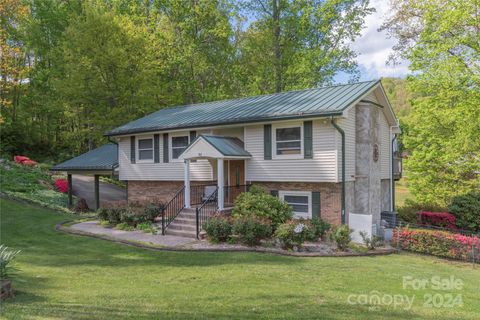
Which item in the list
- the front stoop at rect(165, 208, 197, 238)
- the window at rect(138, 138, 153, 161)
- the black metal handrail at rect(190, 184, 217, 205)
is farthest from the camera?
the window at rect(138, 138, 153, 161)

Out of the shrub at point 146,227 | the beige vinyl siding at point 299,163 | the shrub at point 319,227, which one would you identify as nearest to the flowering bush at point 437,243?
the shrub at point 319,227

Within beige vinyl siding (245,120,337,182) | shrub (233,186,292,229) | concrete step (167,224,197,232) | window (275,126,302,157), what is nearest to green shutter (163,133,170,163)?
concrete step (167,224,197,232)

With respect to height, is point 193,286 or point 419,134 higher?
point 419,134

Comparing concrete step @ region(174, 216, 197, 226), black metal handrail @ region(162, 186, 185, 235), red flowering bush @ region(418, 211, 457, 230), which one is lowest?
red flowering bush @ region(418, 211, 457, 230)

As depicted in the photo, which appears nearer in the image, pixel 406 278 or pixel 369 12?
pixel 406 278

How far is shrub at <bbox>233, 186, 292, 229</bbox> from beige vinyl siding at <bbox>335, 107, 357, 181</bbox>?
8.01 feet

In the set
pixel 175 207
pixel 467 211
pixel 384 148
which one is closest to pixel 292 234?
pixel 175 207

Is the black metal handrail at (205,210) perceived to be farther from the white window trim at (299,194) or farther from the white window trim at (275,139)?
the white window trim at (275,139)

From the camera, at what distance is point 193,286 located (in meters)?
7.61

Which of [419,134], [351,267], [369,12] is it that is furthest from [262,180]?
[369,12]

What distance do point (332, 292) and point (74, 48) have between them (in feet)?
85.2

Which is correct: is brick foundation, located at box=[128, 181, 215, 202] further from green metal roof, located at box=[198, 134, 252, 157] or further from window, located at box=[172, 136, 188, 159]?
green metal roof, located at box=[198, 134, 252, 157]

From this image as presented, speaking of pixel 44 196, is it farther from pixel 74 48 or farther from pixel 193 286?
pixel 193 286

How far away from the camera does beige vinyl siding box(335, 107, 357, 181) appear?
1402 centimetres
